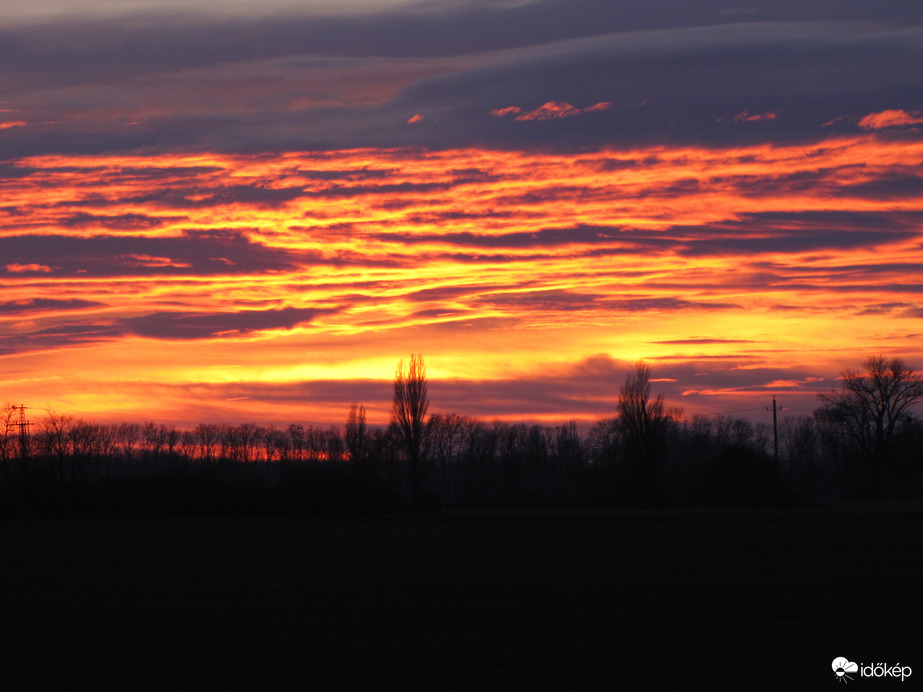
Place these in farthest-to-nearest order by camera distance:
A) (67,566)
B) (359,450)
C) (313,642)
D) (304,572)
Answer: (359,450), (67,566), (304,572), (313,642)

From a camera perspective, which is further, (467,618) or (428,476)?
(428,476)

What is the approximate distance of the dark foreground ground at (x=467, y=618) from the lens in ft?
40.6

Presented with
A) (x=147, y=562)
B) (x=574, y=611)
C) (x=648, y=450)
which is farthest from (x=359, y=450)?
(x=574, y=611)

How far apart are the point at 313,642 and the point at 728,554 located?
56.5 feet

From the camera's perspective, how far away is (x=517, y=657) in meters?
13.4

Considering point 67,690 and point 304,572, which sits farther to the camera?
point 304,572

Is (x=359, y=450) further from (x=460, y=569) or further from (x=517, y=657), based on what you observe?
(x=517, y=657)

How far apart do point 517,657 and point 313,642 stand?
10.7 ft

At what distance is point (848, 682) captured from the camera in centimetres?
1163

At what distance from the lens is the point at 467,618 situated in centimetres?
1666

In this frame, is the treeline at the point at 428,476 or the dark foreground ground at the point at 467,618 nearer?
the dark foreground ground at the point at 467,618

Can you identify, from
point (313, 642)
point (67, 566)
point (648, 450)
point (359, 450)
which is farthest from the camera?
point (359, 450)

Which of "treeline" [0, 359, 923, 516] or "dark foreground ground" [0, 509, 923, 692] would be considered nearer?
"dark foreground ground" [0, 509, 923, 692]

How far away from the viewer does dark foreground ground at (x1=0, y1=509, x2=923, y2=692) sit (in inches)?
488
